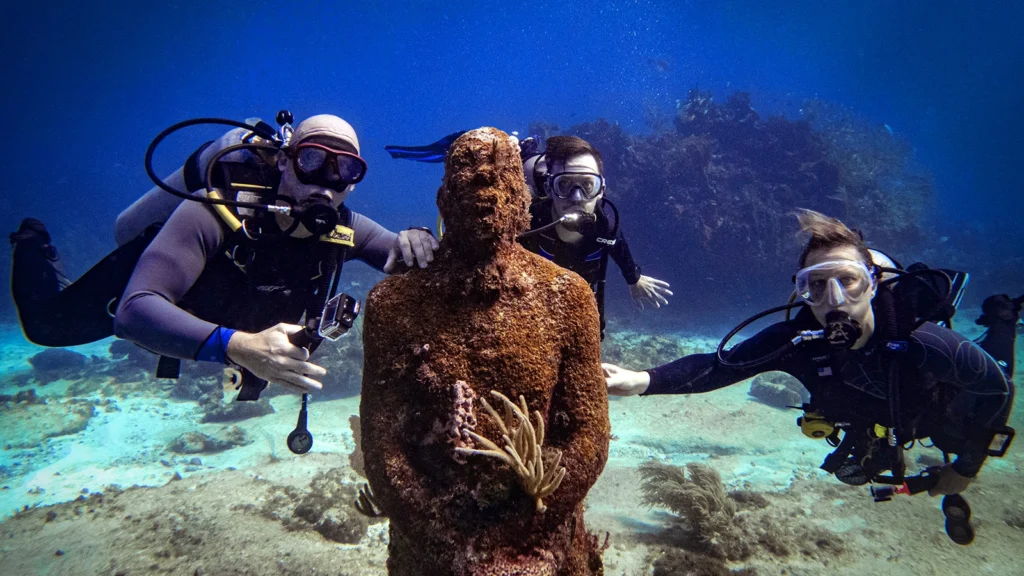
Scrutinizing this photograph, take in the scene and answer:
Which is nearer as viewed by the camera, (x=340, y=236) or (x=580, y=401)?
(x=580, y=401)

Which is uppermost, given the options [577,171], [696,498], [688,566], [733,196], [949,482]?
[733,196]

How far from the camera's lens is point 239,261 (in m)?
3.39

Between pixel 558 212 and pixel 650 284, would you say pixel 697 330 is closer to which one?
pixel 650 284

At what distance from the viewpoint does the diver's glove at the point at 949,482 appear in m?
4.54

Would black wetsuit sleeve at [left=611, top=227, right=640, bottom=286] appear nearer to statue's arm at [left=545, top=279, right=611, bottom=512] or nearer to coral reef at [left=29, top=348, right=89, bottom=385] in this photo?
statue's arm at [left=545, top=279, right=611, bottom=512]

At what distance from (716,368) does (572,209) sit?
206cm

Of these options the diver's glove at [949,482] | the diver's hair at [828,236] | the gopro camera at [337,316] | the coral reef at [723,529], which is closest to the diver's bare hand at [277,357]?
the gopro camera at [337,316]

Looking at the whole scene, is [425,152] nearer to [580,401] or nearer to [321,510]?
[580,401]

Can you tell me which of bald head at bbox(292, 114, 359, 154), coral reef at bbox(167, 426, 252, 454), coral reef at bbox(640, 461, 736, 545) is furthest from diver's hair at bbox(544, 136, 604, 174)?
coral reef at bbox(167, 426, 252, 454)

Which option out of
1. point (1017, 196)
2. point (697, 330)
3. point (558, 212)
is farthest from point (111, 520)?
point (1017, 196)

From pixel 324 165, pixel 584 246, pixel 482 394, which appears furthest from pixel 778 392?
pixel 482 394

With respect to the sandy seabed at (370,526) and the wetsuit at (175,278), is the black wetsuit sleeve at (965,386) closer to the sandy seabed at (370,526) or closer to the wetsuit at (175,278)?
the sandy seabed at (370,526)

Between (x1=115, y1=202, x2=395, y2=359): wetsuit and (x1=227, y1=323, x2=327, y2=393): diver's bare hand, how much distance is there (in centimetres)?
32

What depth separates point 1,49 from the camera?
150 ft
